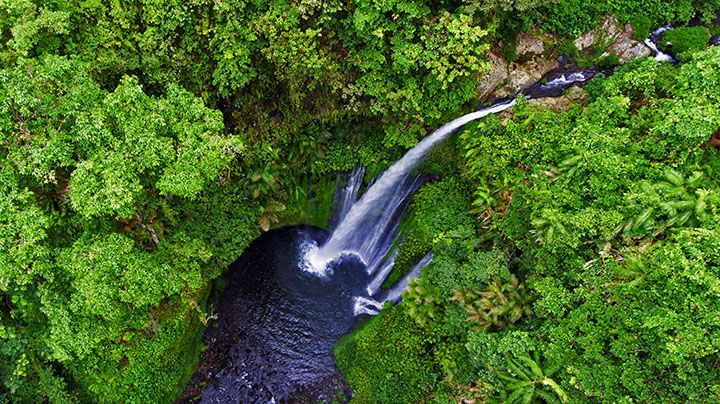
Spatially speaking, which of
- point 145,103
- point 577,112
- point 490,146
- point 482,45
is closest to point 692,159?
point 577,112

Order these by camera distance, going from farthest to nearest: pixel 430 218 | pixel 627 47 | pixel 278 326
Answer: pixel 278 326 < pixel 627 47 < pixel 430 218

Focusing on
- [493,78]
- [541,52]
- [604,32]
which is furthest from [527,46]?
[604,32]

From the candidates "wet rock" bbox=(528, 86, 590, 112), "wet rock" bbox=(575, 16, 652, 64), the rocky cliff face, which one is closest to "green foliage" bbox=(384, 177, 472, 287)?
the rocky cliff face

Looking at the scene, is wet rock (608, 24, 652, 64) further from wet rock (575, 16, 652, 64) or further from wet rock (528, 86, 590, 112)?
wet rock (528, 86, 590, 112)

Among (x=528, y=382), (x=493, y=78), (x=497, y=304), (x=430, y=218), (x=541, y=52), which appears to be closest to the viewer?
(x=528, y=382)

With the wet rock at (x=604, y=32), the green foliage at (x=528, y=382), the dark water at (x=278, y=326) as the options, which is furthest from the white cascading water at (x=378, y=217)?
the green foliage at (x=528, y=382)

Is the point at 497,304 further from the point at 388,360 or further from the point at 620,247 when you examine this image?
the point at 388,360

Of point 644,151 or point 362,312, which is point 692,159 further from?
point 362,312
